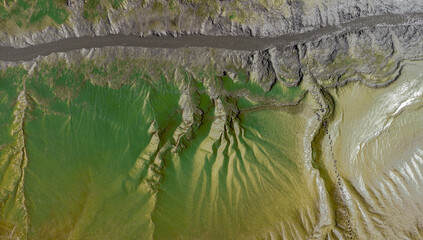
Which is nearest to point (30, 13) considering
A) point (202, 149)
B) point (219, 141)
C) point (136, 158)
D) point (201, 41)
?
point (201, 41)

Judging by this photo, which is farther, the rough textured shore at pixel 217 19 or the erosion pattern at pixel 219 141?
the rough textured shore at pixel 217 19

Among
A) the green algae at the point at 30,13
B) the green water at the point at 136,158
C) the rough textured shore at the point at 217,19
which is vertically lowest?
the green water at the point at 136,158

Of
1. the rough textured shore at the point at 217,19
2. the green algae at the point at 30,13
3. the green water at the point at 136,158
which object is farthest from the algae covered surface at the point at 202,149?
the green algae at the point at 30,13

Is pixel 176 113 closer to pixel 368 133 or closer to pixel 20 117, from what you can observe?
pixel 20 117

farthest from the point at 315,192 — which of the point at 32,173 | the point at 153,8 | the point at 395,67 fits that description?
the point at 32,173

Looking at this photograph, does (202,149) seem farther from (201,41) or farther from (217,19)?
(217,19)

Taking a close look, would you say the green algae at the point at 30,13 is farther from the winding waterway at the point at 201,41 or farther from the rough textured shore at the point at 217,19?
the winding waterway at the point at 201,41
